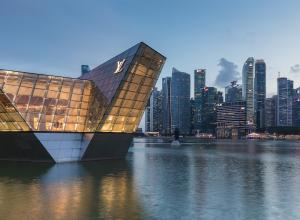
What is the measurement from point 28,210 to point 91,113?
35.7 metres

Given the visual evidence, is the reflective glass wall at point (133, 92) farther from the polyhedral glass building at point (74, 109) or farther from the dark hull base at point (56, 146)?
the dark hull base at point (56, 146)

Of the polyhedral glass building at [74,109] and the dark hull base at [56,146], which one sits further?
the dark hull base at [56,146]

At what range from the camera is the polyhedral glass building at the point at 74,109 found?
48.3 metres

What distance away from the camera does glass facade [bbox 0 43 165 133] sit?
48062 mm

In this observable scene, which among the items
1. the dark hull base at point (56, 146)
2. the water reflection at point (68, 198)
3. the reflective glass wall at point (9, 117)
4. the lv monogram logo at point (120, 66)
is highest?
the lv monogram logo at point (120, 66)

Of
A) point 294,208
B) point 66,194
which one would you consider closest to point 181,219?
point 294,208

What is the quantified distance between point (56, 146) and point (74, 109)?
18.9ft

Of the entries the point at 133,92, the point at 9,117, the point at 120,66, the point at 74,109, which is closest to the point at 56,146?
the point at 74,109

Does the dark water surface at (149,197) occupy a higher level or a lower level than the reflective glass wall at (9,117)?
lower

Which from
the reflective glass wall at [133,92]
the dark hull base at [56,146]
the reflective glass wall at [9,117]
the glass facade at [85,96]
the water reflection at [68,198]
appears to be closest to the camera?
the water reflection at [68,198]

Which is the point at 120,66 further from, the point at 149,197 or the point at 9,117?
the point at 149,197

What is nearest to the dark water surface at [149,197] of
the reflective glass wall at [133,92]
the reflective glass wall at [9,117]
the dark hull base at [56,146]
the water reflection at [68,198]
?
the water reflection at [68,198]

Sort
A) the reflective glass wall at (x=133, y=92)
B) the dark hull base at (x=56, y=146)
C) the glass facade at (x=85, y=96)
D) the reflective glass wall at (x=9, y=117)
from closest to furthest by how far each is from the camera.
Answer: the reflective glass wall at (x=9, y=117)
the glass facade at (x=85, y=96)
the dark hull base at (x=56, y=146)
the reflective glass wall at (x=133, y=92)

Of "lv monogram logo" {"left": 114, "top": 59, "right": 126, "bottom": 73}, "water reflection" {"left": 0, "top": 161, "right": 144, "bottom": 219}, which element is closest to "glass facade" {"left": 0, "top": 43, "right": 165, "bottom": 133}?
"lv monogram logo" {"left": 114, "top": 59, "right": 126, "bottom": 73}
